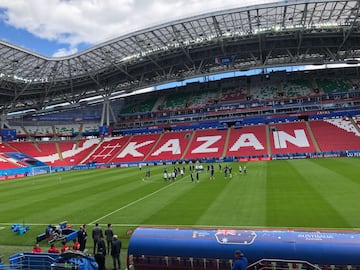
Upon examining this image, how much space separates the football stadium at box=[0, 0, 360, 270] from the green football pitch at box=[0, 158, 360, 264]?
0.15 m

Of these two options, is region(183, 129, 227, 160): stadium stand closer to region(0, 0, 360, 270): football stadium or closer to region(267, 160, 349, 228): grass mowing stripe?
region(0, 0, 360, 270): football stadium

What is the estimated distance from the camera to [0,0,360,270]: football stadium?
1088cm

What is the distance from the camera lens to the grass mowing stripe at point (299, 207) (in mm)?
16609

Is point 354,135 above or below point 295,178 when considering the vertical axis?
above

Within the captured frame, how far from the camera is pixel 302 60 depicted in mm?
68188

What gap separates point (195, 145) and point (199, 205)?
154 ft

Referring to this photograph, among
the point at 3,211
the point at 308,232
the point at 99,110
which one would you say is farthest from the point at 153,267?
the point at 99,110

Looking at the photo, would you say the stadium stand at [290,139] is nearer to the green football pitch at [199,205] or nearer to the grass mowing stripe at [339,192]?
the grass mowing stripe at [339,192]

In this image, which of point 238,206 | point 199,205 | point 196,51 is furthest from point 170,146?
point 238,206

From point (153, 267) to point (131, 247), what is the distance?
0.99 meters

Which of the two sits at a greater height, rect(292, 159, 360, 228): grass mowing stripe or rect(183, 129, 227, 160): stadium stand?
rect(183, 129, 227, 160): stadium stand

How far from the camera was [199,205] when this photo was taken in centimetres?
2203

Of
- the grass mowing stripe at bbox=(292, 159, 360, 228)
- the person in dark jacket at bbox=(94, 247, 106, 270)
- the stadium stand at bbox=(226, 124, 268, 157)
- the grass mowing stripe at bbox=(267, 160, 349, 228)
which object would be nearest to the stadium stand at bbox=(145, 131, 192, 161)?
the stadium stand at bbox=(226, 124, 268, 157)

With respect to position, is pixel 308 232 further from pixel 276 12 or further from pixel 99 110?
pixel 99 110
